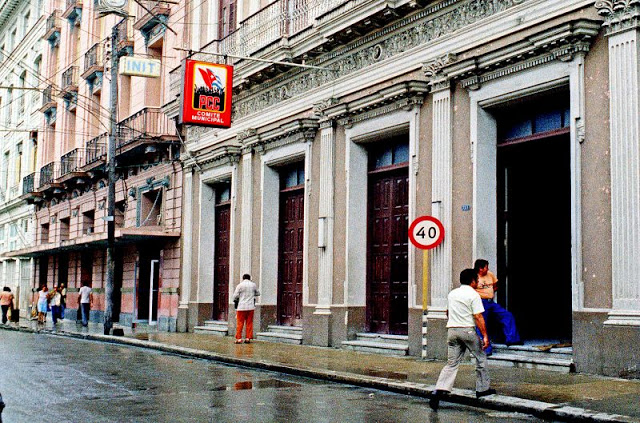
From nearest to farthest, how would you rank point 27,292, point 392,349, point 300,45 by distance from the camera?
point 392,349
point 300,45
point 27,292

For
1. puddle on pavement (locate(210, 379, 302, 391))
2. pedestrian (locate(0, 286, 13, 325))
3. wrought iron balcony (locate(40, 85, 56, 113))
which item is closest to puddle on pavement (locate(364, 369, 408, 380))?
puddle on pavement (locate(210, 379, 302, 391))

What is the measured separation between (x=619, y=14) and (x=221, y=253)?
49.6 ft

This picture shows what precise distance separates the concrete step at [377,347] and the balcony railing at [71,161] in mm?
20775

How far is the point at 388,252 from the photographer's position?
57.2 ft

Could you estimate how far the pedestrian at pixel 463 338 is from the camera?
9781mm

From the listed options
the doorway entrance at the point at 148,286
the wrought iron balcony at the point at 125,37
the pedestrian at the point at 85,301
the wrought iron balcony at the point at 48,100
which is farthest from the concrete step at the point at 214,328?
the wrought iron balcony at the point at 48,100

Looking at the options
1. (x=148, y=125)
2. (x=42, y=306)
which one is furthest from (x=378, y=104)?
(x=42, y=306)

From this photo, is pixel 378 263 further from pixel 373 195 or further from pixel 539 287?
pixel 539 287

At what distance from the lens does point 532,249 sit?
49.6 feet

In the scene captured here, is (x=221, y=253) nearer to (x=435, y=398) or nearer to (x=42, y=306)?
(x=42, y=306)

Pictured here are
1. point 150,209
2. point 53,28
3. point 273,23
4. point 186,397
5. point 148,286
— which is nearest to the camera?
point 186,397

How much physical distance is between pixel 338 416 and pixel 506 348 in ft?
18.5

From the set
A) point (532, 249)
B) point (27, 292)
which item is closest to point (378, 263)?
point (532, 249)

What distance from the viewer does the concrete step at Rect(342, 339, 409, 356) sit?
15807 mm
